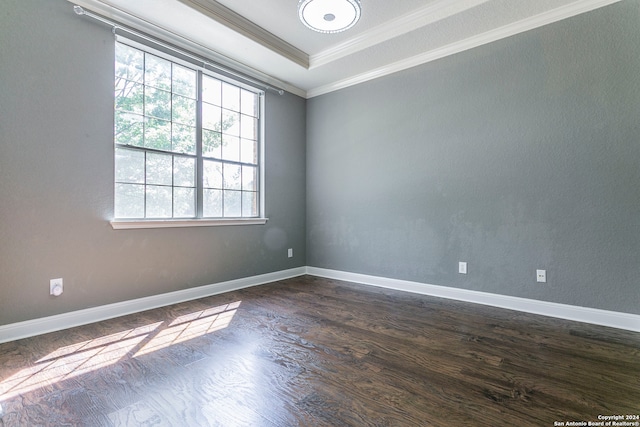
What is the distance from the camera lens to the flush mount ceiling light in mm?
2348

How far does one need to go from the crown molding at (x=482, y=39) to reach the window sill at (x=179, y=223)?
2.25 metres

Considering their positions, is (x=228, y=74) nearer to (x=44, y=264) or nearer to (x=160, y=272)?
(x=160, y=272)

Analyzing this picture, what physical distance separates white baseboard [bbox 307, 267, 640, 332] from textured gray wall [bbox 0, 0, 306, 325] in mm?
2482

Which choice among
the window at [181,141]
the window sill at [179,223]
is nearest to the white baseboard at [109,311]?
the window sill at [179,223]

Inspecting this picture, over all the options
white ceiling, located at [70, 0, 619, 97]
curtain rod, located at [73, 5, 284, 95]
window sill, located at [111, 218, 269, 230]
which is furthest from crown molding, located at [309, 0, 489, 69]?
window sill, located at [111, 218, 269, 230]

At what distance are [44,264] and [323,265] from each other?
10.0 ft

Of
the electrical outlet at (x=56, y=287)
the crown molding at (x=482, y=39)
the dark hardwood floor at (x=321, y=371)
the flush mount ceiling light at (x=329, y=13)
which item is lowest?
the dark hardwood floor at (x=321, y=371)

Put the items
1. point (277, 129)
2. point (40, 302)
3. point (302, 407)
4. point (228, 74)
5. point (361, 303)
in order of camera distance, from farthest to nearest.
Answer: point (277, 129)
point (228, 74)
point (361, 303)
point (40, 302)
point (302, 407)

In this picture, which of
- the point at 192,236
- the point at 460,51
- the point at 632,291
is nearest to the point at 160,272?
the point at 192,236

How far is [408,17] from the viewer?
9.52ft

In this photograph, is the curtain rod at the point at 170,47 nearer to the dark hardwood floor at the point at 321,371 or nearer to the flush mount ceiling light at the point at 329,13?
the flush mount ceiling light at the point at 329,13

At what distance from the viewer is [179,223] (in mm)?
3104

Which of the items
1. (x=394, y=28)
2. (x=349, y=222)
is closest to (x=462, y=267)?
(x=349, y=222)

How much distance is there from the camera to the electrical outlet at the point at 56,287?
2.35 m
